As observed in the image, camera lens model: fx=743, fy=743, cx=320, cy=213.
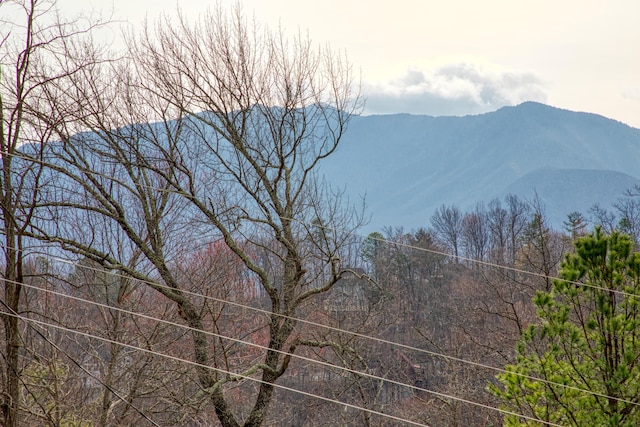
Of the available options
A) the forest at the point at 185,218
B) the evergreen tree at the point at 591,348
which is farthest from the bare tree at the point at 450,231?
the evergreen tree at the point at 591,348

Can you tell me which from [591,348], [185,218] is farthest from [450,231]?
[591,348]

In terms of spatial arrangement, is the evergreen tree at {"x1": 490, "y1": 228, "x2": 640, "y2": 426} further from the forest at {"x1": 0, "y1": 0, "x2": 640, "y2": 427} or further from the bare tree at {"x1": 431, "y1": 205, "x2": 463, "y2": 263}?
the bare tree at {"x1": 431, "y1": 205, "x2": 463, "y2": 263}

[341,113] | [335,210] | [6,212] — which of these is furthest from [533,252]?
[6,212]

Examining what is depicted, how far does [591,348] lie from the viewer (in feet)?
22.1

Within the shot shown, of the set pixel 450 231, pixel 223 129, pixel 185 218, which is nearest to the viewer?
pixel 223 129

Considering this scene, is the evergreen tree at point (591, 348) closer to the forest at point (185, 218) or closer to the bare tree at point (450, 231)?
the forest at point (185, 218)

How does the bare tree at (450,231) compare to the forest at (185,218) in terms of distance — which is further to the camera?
the bare tree at (450,231)

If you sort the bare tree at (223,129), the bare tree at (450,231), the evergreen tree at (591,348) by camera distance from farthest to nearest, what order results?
the bare tree at (450,231) < the bare tree at (223,129) < the evergreen tree at (591,348)

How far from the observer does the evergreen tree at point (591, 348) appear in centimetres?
650

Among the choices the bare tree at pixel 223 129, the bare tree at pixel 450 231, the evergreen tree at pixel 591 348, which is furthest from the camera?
the bare tree at pixel 450 231

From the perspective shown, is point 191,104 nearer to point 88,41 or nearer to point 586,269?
point 88,41

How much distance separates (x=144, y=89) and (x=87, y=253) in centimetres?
246

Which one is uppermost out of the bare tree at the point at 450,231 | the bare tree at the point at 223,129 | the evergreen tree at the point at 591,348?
the bare tree at the point at 450,231

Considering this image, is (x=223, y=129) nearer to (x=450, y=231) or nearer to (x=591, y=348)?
(x=591, y=348)
